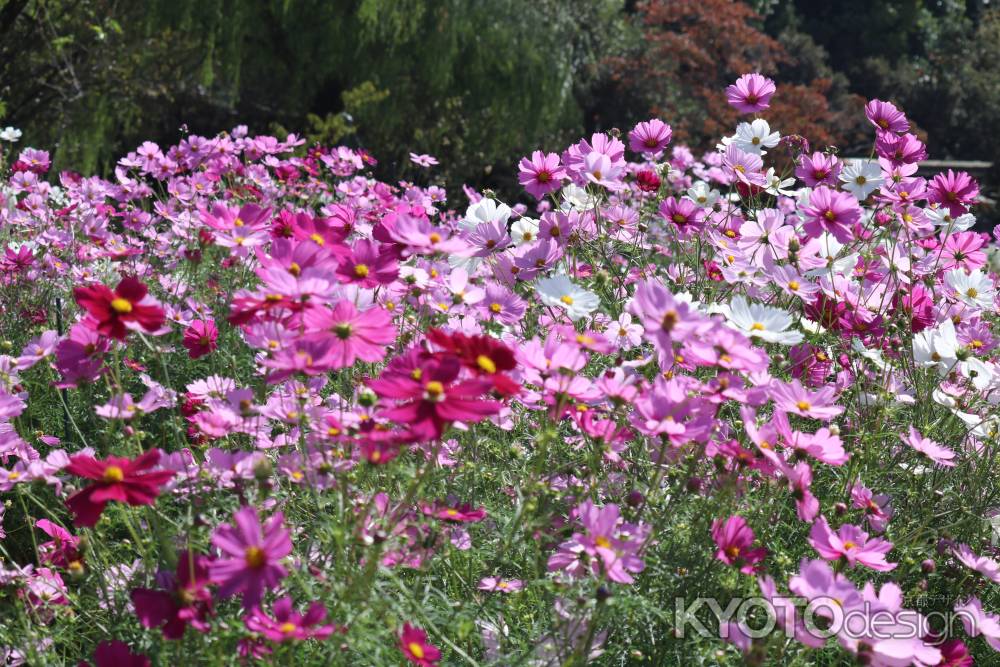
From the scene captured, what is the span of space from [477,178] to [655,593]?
793cm

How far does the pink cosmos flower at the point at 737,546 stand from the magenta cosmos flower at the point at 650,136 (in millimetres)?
1168

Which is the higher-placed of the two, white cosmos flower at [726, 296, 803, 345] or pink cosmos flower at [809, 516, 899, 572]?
white cosmos flower at [726, 296, 803, 345]

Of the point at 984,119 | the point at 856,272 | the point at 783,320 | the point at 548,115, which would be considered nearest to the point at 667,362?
the point at 783,320

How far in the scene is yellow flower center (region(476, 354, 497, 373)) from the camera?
1058 millimetres

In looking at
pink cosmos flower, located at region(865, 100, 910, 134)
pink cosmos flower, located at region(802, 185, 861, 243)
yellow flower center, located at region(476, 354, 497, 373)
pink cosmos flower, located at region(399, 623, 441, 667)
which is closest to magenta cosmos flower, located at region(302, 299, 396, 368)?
yellow flower center, located at region(476, 354, 497, 373)

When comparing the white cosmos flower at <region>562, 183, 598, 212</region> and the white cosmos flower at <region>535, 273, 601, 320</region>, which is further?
the white cosmos flower at <region>562, 183, 598, 212</region>

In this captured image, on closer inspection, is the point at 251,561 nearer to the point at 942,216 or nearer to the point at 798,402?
the point at 798,402

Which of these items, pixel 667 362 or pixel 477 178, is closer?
pixel 667 362

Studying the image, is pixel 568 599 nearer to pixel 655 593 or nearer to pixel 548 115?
pixel 655 593

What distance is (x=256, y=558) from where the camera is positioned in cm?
97

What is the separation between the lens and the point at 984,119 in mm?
17359

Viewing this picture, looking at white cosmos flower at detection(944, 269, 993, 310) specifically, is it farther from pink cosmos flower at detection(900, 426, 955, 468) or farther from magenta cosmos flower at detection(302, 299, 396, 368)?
magenta cosmos flower at detection(302, 299, 396, 368)

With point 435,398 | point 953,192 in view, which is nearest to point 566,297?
point 435,398

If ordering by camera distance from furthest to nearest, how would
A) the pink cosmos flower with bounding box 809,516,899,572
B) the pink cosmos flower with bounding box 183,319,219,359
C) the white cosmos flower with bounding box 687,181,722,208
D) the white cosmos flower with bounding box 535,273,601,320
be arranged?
the white cosmos flower with bounding box 687,181,722,208 < the pink cosmos flower with bounding box 183,319,219,359 < the white cosmos flower with bounding box 535,273,601,320 < the pink cosmos flower with bounding box 809,516,899,572
